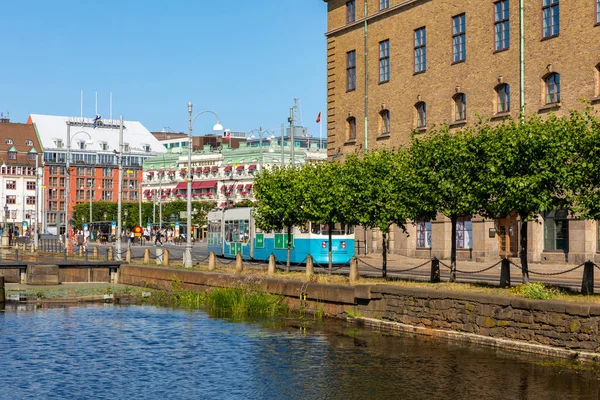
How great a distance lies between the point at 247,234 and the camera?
54.8 metres

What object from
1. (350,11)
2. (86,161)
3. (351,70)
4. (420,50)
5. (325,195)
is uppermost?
(350,11)

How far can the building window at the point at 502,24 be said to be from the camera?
4881 centimetres

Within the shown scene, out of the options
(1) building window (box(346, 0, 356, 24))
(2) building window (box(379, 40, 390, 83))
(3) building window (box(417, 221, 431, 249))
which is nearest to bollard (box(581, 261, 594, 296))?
(3) building window (box(417, 221, 431, 249))

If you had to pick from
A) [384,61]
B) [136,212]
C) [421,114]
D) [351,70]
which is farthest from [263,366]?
[136,212]

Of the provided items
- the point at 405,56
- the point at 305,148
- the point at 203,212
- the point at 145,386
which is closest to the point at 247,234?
the point at 405,56

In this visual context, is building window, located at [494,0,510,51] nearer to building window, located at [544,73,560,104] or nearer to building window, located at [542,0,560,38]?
building window, located at [542,0,560,38]

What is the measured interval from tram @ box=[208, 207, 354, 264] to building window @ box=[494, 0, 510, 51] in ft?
40.5

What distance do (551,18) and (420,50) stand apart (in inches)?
430

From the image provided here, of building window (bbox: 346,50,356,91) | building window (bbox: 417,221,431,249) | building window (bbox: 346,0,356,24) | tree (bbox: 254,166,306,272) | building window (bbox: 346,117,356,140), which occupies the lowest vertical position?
building window (bbox: 417,221,431,249)

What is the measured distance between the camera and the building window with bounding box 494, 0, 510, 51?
48812mm

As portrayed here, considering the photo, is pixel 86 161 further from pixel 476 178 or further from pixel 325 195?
pixel 476 178

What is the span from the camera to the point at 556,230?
46.4 metres

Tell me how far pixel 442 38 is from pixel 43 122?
144896 mm

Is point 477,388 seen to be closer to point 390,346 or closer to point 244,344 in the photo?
point 390,346
